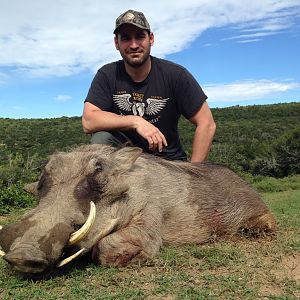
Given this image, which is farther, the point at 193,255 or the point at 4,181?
the point at 4,181

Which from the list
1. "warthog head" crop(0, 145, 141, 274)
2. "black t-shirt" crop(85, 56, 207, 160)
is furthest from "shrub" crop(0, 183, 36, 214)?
"warthog head" crop(0, 145, 141, 274)

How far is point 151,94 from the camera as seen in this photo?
17.6 feet

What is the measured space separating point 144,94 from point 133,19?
0.81m

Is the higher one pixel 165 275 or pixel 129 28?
pixel 129 28

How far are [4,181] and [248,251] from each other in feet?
39.4

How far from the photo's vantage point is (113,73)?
548 centimetres

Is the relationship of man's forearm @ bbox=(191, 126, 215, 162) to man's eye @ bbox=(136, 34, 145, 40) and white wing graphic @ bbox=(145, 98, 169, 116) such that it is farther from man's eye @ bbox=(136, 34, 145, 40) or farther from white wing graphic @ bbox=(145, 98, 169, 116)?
man's eye @ bbox=(136, 34, 145, 40)

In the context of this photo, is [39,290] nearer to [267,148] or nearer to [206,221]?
[206,221]

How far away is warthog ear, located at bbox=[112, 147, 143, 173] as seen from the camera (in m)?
4.01

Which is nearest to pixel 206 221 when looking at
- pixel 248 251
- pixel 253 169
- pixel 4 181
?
pixel 248 251

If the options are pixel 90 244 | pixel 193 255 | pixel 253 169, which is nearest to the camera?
pixel 90 244

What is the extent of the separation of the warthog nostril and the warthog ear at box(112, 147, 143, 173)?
119 cm

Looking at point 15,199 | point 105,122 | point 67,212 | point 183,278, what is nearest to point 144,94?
point 105,122

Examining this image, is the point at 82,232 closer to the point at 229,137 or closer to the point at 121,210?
the point at 121,210
